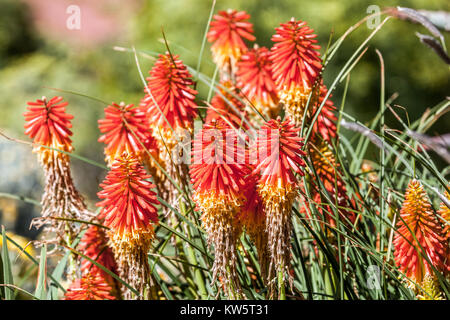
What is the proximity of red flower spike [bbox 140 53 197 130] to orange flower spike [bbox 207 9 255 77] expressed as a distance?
0.53 meters

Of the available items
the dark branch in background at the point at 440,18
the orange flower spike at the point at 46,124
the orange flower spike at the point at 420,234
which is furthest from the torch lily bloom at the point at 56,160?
the dark branch in background at the point at 440,18

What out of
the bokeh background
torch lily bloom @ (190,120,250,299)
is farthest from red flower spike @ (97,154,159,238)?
the bokeh background

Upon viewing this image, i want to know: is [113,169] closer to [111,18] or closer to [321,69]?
[321,69]

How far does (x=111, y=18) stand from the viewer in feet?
29.8

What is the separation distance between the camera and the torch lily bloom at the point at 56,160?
→ 5.02 ft

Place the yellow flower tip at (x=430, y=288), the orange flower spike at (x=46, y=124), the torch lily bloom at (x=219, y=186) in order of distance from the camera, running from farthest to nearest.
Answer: the orange flower spike at (x=46, y=124) → the yellow flower tip at (x=430, y=288) → the torch lily bloom at (x=219, y=186)

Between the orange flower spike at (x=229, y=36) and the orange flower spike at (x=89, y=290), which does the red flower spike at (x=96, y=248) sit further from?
the orange flower spike at (x=229, y=36)

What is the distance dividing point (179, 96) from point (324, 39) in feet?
18.0

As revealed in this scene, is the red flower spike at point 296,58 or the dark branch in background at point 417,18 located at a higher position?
the red flower spike at point 296,58

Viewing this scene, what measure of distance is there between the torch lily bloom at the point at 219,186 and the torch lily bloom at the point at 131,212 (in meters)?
0.15

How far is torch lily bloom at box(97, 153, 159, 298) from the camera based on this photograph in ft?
3.99

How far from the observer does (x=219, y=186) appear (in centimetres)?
115
